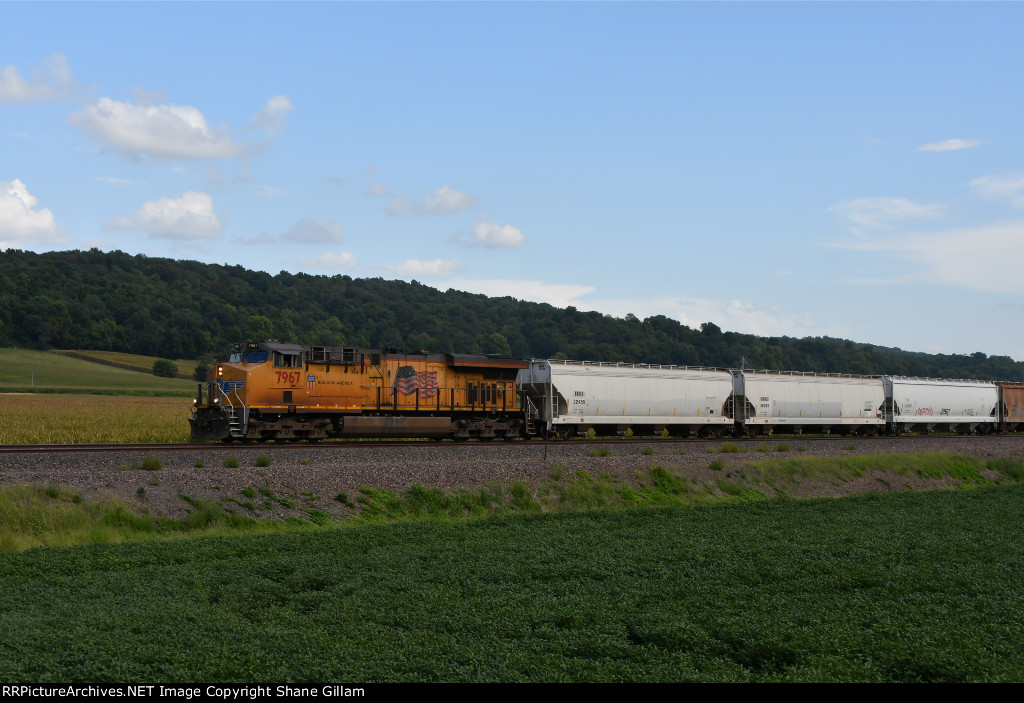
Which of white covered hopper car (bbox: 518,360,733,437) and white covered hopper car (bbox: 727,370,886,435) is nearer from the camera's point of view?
white covered hopper car (bbox: 518,360,733,437)

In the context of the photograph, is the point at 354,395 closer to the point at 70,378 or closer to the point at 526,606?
the point at 526,606

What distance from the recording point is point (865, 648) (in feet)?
26.6

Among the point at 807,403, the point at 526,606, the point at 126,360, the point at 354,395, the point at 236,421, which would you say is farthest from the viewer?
the point at 126,360

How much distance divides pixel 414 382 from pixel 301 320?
104854mm

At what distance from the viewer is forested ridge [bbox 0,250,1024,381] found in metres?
127

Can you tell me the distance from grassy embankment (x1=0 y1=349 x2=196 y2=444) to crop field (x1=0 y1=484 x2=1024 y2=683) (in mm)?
24290

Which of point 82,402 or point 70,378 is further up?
point 70,378

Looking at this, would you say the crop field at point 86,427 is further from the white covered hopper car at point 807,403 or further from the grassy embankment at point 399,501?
the white covered hopper car at point 807,403

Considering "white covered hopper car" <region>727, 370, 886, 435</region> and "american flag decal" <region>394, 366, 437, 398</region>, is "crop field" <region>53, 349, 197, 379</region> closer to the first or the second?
"white covered hopper car" <region>727, 370, 886, 435</region>

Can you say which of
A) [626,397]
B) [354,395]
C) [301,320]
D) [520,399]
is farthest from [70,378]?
[626,397]

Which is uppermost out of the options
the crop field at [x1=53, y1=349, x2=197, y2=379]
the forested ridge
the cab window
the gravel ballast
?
the forested ridge

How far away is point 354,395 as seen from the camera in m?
32.6

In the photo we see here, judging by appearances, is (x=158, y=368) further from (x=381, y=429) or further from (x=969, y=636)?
(x=969, y=636)

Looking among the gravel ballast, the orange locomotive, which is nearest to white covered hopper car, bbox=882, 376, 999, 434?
the gravel ballast
